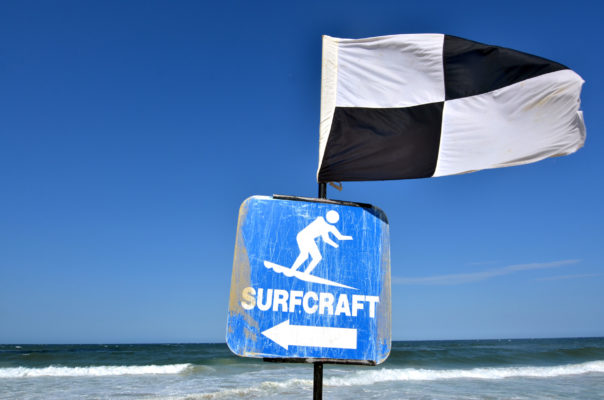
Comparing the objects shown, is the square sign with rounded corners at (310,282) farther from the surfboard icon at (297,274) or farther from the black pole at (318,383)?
the black pole at (318,383)

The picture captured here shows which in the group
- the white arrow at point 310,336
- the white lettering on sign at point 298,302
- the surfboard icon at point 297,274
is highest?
the surfboard icon at point 297,274

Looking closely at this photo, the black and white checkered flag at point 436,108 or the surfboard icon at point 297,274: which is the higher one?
the black and white checkered flag at point 436,108

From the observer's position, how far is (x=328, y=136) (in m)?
2.61

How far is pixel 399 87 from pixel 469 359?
2542cm

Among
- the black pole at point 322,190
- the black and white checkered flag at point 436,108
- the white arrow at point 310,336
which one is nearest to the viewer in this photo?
the white arrow at point 310,336

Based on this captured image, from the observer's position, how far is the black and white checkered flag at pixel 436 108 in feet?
8.70

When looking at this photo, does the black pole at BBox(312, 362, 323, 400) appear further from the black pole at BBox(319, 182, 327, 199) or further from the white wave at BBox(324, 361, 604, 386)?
the white wave at BBox(324, 361, 604, 386)

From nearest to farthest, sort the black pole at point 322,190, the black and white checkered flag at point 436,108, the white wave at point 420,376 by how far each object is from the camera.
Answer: the black pole at point 322,190, the black and white checkered flag at point 436,108, the white wave at point 420,376

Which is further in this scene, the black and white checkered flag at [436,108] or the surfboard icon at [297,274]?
the black and white checkered flag at [436,108]

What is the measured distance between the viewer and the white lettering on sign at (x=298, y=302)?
2.04m

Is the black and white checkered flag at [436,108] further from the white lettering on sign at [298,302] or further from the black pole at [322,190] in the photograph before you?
the white lettering on sign at [298,302]

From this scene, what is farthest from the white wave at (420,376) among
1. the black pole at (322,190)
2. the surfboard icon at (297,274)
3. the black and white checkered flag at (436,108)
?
the surfboard icon at (297,274)

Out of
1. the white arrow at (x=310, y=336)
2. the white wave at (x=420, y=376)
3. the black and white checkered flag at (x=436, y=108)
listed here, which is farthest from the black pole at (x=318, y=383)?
the white wave at (x=420, y=376)

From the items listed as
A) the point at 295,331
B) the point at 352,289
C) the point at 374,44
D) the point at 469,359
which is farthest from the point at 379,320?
the point at 469,359
